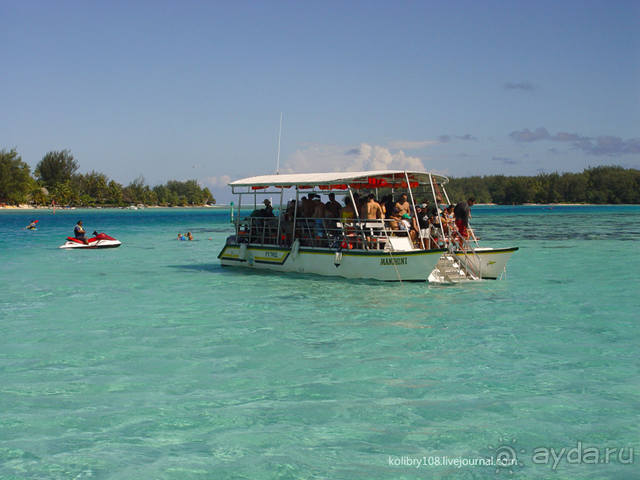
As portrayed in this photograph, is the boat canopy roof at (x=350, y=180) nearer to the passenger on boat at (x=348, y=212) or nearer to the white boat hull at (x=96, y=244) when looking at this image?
the passenger on boat at (x=348, y=212)

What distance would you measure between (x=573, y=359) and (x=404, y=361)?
2975 millimetres

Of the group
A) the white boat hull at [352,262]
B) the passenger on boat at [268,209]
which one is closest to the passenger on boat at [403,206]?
the white boat hull at [352,262]

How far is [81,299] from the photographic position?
1822 centimetres

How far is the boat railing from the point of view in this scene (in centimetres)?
1897

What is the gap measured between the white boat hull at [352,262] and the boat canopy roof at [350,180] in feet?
7.31

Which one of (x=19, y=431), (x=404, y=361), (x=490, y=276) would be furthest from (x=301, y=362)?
(x=490, y=276)

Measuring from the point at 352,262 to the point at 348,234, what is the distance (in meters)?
0.98

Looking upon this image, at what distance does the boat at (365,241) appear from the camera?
61.5 ft

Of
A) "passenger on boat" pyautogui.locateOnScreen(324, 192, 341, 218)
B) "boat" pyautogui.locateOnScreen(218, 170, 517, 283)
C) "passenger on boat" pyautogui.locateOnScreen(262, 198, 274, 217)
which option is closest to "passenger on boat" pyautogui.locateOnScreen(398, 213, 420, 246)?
"boat" pyautogui.locateOnScreen(218, 170, 517, 283)

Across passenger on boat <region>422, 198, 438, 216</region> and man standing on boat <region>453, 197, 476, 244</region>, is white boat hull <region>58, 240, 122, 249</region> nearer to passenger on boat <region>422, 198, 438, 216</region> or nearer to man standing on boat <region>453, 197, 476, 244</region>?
passenger on boat <region>422, 198, 438, 216</region>

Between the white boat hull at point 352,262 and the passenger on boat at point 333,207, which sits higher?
the passenger on boat at point 333,207

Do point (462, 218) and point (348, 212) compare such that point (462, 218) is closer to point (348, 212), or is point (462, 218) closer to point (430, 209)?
point (430, 209)

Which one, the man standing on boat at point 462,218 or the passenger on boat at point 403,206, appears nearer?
the passenger on boat at point 403,206

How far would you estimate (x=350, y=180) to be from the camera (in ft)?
62.0
